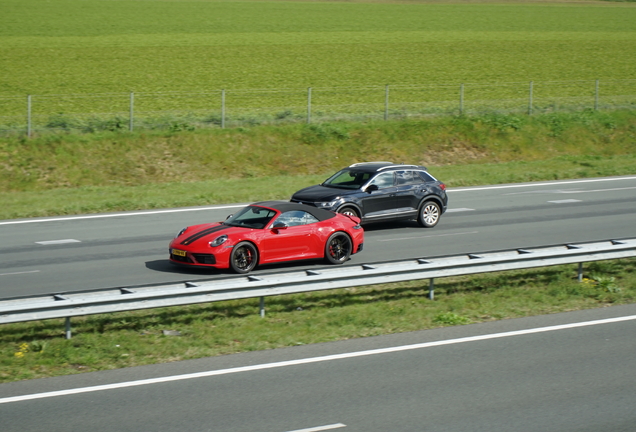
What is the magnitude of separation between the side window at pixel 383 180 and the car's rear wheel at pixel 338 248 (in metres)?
4.15

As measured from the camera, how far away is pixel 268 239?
14648 millimetres

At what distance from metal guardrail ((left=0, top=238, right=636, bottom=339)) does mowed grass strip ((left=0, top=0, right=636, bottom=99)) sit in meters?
28.0

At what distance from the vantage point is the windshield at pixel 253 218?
14938 mm

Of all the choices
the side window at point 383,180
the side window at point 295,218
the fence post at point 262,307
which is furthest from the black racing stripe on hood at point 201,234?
the side window at point 383,180

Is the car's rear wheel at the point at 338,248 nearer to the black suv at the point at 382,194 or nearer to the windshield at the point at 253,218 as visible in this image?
the windshield at the point at 253,218

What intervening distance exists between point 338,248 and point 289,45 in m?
38.7

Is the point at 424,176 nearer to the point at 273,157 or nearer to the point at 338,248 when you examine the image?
the point at 338,248

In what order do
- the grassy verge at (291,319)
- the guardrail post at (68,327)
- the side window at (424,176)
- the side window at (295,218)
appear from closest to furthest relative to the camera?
1. the grassy verge at (291,319)
2. the guardrail post at (68,327)
3. the side window at (295,218)
4. the side window at (424,176)

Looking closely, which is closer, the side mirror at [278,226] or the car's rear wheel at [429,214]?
the side mirror at [278,226]

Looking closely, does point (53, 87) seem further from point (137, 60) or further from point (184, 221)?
point (184, 221)

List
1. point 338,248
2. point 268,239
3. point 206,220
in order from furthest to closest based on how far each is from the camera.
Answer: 1. point 206,220
2. point 338,248
3. point 268,239

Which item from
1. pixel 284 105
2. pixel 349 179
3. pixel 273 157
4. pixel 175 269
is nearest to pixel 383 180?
pixel 349 179

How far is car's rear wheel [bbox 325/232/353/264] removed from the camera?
1527cm

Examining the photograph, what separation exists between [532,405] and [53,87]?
3363 centimetres
